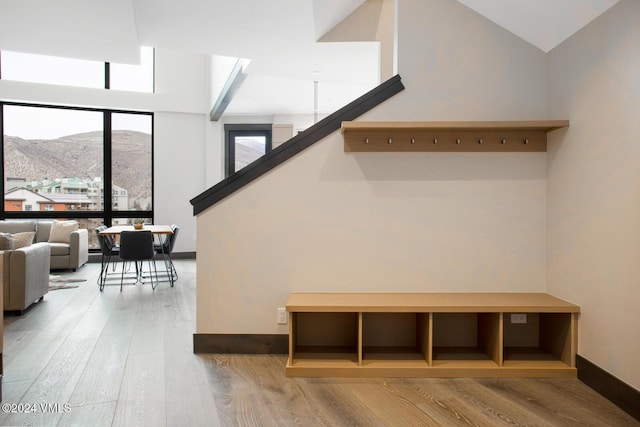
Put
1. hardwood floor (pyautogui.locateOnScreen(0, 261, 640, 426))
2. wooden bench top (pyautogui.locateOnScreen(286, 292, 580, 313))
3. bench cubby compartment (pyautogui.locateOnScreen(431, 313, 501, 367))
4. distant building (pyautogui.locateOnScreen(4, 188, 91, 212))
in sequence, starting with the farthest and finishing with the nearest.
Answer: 1. distant building (pyautogui.locateOnScreen(4, 188, 91, 212))
2. bench cubby compartment (pyautogui.locateOnScreen(431, 313, 501, 367))
3. wooden bench top (pyautogui.locateOnScreen(286, 292, 580, 313))
4. hardwood floor (pyautogui.locateOnScreen(0, 261, 640, 426))

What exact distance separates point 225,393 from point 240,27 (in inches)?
121

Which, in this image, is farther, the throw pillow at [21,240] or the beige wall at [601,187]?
the throw pillow at [21,240]

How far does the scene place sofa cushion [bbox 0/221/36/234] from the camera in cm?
734

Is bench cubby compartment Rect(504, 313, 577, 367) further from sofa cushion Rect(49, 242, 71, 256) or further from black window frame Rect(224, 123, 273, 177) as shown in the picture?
sofa cushion Rect(49, 242, 71, 256)

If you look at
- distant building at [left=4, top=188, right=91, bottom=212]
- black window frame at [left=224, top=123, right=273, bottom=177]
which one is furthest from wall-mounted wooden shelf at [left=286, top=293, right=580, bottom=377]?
distant building at [left=4, top=188, right=91, bottom=212]

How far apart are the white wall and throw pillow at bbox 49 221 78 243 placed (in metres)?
1.63

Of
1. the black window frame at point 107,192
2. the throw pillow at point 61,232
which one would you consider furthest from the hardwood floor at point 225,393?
the black window frame at point 107,192

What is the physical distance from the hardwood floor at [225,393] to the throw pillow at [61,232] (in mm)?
4021

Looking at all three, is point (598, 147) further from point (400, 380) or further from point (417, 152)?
point (400, 380)

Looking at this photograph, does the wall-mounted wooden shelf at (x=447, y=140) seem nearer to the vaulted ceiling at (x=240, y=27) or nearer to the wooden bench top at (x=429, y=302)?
the vaulted ceiling at (x=240, y=27)

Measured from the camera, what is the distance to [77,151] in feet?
27.9

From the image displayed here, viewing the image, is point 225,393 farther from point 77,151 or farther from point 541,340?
point 77,151

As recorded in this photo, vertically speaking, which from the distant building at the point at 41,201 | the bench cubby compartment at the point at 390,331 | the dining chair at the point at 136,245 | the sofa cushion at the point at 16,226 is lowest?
the bench cubby compartment at the point at 390,331

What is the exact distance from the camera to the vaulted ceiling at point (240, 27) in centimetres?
307
